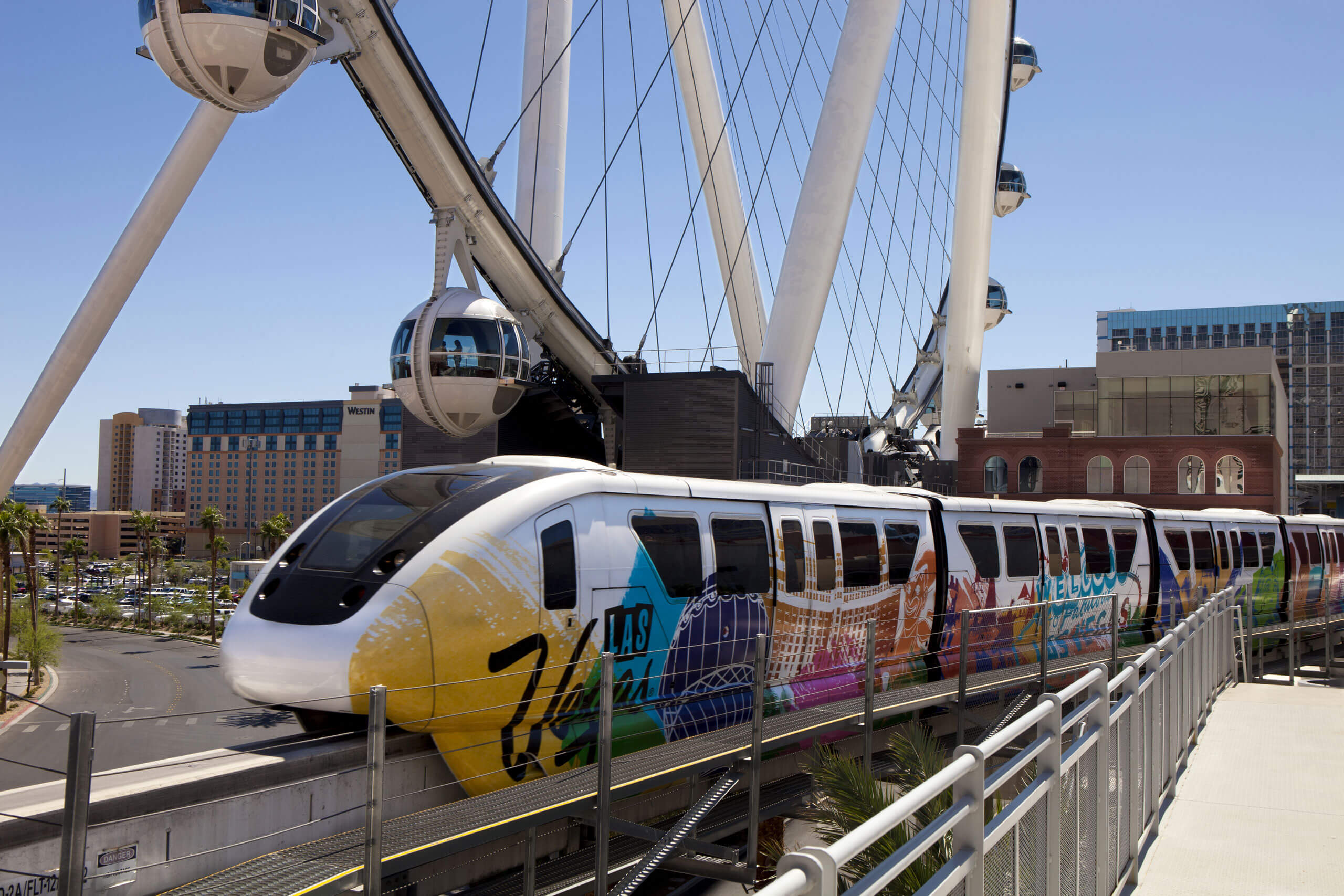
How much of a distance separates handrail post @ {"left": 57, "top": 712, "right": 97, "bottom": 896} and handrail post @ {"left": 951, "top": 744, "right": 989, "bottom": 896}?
147 inches

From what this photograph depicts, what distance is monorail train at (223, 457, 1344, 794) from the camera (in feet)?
27.7

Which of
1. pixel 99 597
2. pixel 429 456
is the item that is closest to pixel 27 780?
pixel 429 456

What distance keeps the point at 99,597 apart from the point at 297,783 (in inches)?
4179

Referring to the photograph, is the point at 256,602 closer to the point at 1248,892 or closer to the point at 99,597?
the point at 1248,892

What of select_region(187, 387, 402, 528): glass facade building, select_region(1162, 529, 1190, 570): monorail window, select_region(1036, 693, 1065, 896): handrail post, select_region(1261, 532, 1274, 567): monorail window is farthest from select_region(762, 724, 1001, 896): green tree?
select_region(187, 387, 402, 528): glass facade building

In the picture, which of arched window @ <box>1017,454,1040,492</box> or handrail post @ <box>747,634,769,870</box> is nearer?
handrail post @ <box>747,634,769,870</box>

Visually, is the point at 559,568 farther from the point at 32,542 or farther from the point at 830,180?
the point at 32,542

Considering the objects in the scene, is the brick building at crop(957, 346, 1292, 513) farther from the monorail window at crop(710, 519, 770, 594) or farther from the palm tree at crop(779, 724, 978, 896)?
the palm tree at crop(779, 724, 978, 896)

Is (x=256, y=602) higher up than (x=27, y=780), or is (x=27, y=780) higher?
(x=256, y=602)

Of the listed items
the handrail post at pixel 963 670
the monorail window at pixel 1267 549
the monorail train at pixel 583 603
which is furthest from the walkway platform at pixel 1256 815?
the monorail window at pixel 1267 549

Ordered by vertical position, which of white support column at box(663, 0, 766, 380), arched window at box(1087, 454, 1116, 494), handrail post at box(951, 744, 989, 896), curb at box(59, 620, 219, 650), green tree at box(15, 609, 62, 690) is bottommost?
curb at box(59, 620, 219, 650)

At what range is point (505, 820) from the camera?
692 centimetres

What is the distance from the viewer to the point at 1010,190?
74.5 metres

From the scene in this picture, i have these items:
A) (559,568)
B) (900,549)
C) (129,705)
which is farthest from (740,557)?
(129,705)
